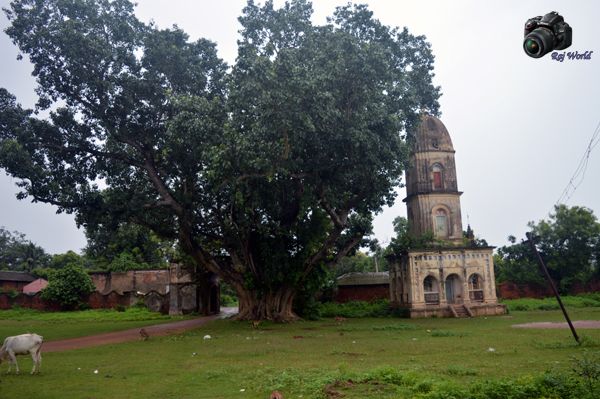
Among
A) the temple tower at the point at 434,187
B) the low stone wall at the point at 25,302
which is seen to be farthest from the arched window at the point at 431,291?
the low stone wall at the point at 25,302

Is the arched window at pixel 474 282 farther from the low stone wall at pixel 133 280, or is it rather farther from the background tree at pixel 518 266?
the low stone wall at pixel 133 280

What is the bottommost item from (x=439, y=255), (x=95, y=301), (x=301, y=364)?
(x=301, y=364)

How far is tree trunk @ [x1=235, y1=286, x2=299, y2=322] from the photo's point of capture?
3042cm

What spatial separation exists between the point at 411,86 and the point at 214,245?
623 inches

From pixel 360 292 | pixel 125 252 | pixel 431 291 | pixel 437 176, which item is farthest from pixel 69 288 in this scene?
pixel 437 176

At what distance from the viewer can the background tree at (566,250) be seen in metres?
45.2

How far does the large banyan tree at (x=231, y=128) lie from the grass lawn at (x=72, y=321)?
6281mm

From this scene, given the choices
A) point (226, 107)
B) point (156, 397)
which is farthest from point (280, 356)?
point (226, 107)

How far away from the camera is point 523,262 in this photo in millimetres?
47312

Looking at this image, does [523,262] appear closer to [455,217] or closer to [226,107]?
[455,217]

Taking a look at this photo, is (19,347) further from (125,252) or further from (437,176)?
(125,252)

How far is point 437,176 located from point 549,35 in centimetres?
3711

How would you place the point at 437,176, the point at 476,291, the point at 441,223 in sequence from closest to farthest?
the point at 476,291, the point at 441,223, the point at 437,176

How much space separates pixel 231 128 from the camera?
72.5 feet
